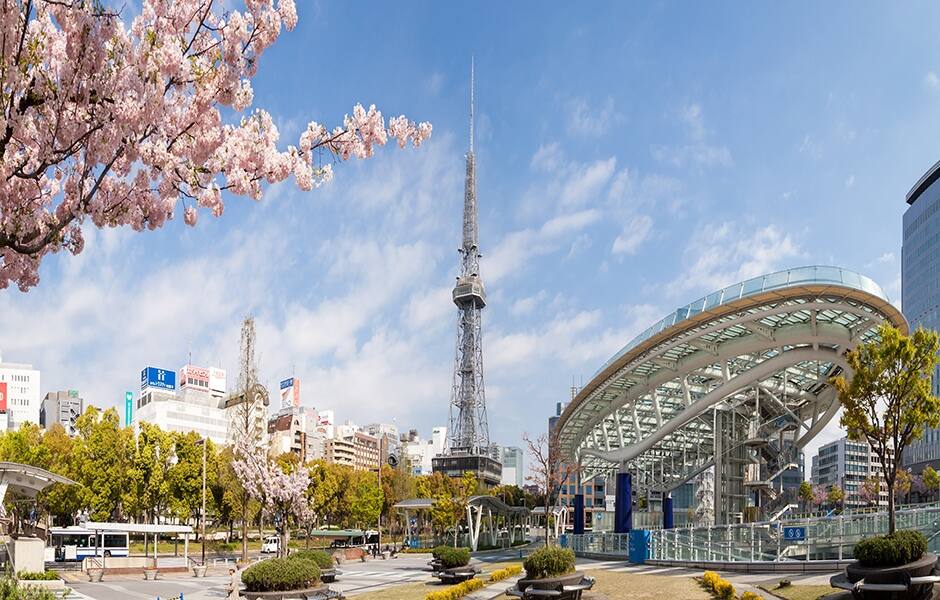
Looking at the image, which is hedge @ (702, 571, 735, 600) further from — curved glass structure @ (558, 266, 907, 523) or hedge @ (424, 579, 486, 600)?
curved glass structure @ (558, 266, 907, 523)

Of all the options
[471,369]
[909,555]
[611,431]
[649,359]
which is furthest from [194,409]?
[909,555]

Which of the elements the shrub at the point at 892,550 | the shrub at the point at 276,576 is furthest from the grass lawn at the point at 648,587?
the shrub at the point at 276,576

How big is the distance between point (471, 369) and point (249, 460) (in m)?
117

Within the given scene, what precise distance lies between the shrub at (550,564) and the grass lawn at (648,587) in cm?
268

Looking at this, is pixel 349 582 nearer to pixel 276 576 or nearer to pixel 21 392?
pixel 276 576

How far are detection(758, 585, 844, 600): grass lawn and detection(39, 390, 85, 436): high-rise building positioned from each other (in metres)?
163

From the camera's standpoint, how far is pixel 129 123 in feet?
26.5

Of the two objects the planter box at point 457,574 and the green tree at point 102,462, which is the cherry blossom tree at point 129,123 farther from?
the green tree at point 102,462

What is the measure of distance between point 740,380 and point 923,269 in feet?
326

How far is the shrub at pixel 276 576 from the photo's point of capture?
23.8 meters

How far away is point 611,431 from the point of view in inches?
2702

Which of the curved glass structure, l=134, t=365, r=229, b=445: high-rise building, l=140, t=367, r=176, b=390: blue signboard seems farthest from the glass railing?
l=140, t=367, r=176, b=390: blue signboard

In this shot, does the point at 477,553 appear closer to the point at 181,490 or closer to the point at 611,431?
the point at 611,431

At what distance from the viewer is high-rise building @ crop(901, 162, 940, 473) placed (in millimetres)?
118875
